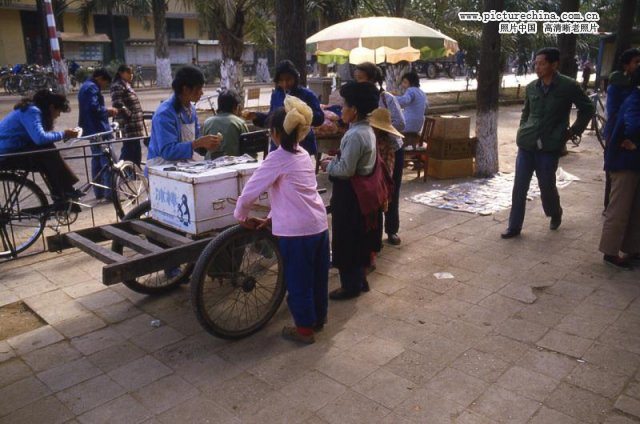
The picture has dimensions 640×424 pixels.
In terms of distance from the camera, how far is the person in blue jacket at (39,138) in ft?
16.6

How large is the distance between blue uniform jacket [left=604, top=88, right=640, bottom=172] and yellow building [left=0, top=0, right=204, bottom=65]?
80.1 ft

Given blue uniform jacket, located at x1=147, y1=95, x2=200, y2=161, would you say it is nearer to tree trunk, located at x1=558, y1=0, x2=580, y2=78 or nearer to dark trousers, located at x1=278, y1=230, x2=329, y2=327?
dark trousers, located at x1=278, y1=230, x2=329, y2=327

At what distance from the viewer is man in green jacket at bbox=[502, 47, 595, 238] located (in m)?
5.13

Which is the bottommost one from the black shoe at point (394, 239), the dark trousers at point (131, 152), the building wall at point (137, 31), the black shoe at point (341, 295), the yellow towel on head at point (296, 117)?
the black shoe at point (341, 295)

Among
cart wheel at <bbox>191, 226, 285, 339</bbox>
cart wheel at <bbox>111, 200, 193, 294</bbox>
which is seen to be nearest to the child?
cart wheel at <bbox>191, 226, 285, 339</bbox>

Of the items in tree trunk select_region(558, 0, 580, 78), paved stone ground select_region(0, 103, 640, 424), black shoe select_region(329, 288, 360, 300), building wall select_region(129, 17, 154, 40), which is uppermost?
building wall select_region(129, 17, 154, 40)

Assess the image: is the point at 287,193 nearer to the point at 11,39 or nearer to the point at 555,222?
the point at 555,222

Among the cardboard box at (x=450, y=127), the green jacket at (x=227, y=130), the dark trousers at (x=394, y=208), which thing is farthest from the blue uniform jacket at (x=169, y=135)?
the cardboard box at (x=450, y=127)

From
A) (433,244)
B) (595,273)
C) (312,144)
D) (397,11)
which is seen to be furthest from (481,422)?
(397,11)

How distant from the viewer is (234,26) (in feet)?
40.0

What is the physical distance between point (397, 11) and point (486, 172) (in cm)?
810

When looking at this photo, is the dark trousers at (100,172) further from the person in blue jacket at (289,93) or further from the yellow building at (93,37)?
the yellow building at (93,37)

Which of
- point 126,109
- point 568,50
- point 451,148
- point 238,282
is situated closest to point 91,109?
point 126,109

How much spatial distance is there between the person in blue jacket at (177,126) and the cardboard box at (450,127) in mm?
4823
